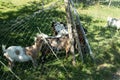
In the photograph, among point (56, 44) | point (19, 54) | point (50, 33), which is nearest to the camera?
point (19, 54)

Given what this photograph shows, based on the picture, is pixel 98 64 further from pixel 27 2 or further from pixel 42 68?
pixel 27 2

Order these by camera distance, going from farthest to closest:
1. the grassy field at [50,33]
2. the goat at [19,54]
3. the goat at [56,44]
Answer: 1. the goat at [56,44]
2. the grassy field at [50,33]
3. the goat at [19,54]

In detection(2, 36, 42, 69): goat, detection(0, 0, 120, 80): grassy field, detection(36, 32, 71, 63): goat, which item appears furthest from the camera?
detection(36, 32, 71, 63): goat

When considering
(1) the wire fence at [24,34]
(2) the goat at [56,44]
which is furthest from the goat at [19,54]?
(2) the goat at [56,44]

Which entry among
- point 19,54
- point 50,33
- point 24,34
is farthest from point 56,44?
point 24,34

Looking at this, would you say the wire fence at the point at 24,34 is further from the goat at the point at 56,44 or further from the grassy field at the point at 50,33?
the goat at the point at 56,44

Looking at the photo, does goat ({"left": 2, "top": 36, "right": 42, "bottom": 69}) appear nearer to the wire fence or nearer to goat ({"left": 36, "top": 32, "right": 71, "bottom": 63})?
the wire fence

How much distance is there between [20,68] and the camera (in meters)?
8.05

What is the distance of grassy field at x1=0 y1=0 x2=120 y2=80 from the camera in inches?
319

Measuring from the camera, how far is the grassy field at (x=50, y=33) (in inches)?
319

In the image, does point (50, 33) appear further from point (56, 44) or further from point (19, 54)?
point (19, 54)

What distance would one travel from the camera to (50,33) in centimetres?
1073

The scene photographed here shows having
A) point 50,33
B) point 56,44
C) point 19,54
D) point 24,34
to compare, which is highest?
point 19,54

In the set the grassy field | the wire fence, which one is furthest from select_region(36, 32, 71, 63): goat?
the wire fence
